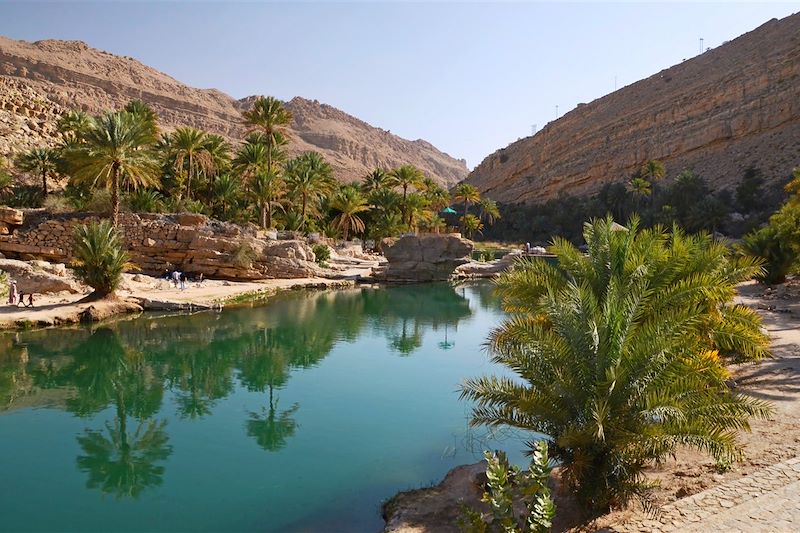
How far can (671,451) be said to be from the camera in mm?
5160

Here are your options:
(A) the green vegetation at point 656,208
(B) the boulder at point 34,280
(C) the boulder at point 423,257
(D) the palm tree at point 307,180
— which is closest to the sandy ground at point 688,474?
(B) the boulder at point 34,280

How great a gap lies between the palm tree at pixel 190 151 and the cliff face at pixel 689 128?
53.7 metres

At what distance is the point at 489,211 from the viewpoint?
69.3 m

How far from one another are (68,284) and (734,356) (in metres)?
22.8

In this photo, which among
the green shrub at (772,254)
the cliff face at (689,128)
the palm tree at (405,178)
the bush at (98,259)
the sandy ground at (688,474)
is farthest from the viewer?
the cliff face at (689,128)

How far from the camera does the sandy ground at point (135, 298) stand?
57.5ft

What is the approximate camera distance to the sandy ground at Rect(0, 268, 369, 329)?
690 inches

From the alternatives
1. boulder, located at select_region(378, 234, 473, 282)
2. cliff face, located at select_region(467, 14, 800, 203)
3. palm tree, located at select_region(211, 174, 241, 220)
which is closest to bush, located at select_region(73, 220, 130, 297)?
boulder, located at select_region(378, 234, 473, 282)

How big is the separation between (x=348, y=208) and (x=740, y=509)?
136 ft

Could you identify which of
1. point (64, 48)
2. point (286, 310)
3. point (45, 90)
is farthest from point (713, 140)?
point (64, 48)

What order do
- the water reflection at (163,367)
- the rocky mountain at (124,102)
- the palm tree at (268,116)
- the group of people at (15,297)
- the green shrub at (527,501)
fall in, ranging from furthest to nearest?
the rocky mountain at (124,102) → the palm tree at (268,116) → the group of people at (15,297) → the water reflection at (163,367) → the green shrub at (527,501)

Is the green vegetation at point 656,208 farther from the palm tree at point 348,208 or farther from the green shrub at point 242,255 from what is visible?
the green shrub at point 242,255

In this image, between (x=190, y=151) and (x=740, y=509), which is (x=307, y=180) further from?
(x=740, y=509)

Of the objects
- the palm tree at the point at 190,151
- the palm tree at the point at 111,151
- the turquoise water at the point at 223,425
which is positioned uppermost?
the palm tree at the point at 190,151
